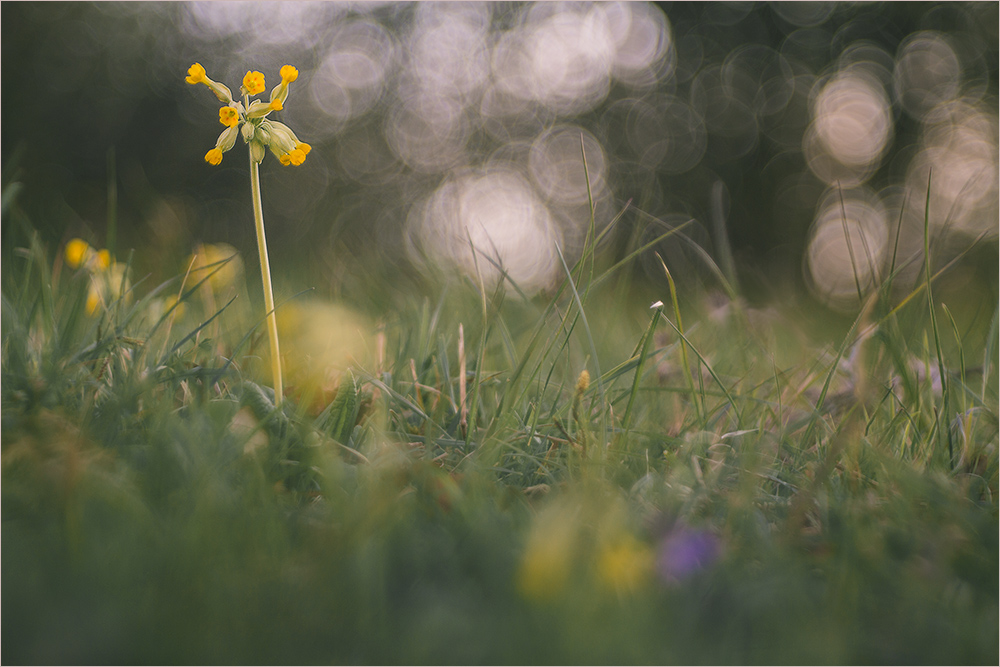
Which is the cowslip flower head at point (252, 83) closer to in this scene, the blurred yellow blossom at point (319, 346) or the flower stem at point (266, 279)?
the flower stem at point (266, 279)

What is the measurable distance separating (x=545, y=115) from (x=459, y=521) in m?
10.9

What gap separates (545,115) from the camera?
11.3 metres

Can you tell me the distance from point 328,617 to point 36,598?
35 cm

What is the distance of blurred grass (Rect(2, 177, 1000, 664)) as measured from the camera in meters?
0.85

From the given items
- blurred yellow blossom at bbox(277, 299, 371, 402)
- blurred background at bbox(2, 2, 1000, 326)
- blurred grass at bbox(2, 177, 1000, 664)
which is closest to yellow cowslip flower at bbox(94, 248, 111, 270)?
blurred grass at bbox(2, 177, 1000, 664)

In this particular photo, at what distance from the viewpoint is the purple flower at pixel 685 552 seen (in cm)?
104

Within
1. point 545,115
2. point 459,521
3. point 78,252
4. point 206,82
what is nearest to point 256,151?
point 206,82

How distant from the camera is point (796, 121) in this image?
31.1 ft

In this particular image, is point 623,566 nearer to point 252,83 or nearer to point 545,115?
point 252,83

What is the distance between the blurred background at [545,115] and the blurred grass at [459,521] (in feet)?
17.6

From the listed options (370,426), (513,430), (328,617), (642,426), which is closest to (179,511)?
(328,617)

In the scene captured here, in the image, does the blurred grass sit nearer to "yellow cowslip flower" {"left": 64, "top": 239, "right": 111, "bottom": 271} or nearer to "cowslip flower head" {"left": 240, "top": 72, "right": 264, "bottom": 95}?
"yellow cowslip flower" {"left": 64, "top": 239, "right": 111, "bottom": 271}

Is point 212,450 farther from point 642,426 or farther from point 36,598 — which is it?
point 642,426

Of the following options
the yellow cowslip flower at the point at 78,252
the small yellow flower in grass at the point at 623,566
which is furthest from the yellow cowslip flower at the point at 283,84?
the small yellow flower in grass at the point at 623,566
